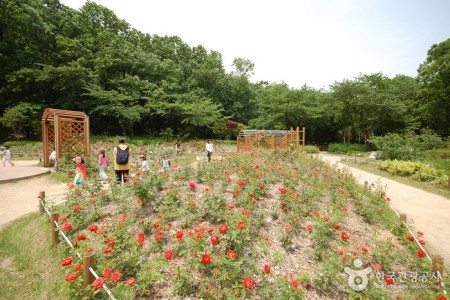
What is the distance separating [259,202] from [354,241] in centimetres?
194

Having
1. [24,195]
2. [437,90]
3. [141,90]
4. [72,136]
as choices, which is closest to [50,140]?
[72,136]

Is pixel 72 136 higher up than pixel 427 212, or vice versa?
pixel 72 136

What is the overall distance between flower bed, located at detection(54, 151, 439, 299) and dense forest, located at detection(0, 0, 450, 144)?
19851 mm

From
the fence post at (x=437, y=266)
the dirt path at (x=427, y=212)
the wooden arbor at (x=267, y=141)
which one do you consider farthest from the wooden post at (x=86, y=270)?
the wooden arbor at (x=267, y=141)

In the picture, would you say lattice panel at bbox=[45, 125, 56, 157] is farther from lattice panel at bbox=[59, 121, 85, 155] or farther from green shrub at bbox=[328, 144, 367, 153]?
green shrub at bbox=[328, 144, 367, 153]

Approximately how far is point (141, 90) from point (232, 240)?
2704cm

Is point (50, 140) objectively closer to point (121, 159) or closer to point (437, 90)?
point (121, 159)

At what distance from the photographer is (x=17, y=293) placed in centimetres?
298

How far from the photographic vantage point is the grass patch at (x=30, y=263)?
300 cm

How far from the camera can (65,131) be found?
10.8 meters

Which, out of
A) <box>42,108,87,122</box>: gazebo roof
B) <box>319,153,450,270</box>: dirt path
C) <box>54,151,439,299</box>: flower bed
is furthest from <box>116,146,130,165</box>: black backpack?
<box>319,153,450,270</box>: dirt path

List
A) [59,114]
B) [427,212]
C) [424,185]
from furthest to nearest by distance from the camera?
[59,114], [424,185], [427,212]

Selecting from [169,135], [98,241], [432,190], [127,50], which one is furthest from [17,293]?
[127,50]

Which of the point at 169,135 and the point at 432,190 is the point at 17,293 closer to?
the point at 432,190
